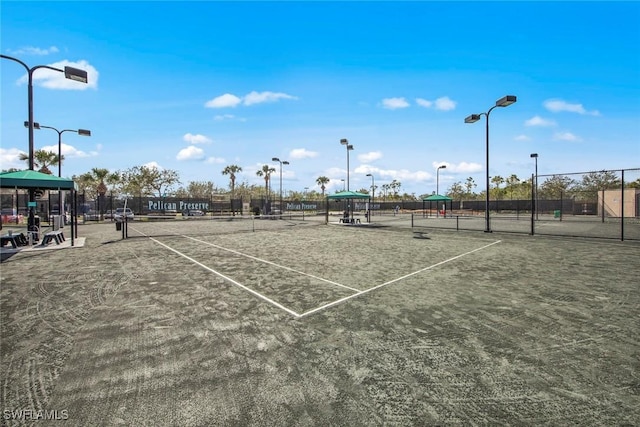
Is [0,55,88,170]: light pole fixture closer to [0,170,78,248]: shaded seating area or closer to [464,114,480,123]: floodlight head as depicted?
[0,170,78,248]: shaded seating area

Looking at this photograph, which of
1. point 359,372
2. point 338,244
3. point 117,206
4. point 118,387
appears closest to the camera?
point 118,387

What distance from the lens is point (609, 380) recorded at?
3.35m

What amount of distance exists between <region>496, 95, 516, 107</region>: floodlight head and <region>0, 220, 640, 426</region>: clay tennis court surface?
420 inches

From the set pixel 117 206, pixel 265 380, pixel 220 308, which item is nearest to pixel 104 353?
pixel 220 308

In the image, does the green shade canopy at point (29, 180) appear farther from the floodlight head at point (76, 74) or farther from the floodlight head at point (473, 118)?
the floodlight head at point (473, 118)

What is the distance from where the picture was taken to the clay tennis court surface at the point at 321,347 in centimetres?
288

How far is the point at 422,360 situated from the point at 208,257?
886 cm

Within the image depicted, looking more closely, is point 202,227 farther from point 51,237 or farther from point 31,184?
point 31,184

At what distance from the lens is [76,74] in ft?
45.1

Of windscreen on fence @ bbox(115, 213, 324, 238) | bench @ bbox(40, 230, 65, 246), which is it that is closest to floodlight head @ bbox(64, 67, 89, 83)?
bench @ bbox(40, 230, 65, 246)

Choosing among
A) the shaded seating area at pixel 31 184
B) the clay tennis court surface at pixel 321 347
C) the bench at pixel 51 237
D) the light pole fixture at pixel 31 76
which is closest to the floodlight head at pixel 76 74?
the light pole fixture at pixel 31 76

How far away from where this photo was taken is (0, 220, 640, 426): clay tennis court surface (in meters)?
2.88

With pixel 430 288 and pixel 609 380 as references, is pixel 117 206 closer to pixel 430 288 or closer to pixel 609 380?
pixel 430 288

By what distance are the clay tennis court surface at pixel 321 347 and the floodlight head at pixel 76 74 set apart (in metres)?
9.54
